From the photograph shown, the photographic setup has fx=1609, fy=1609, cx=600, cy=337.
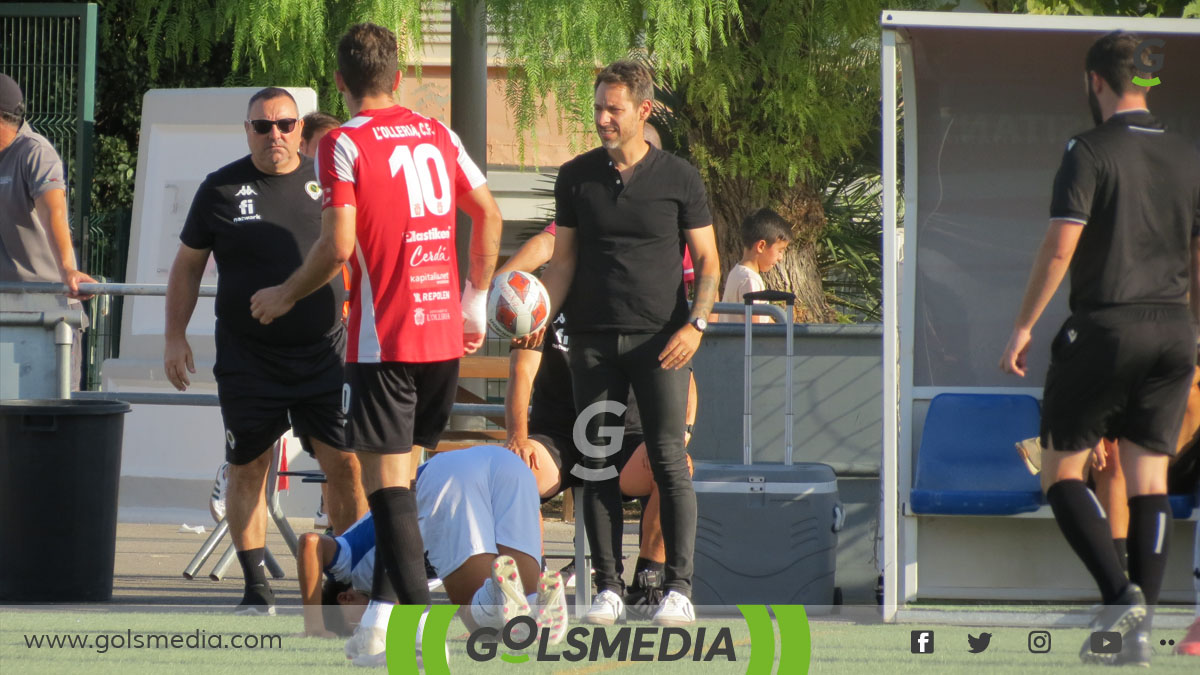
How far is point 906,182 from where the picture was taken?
7.11m

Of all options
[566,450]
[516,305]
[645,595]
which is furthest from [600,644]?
[516,305]

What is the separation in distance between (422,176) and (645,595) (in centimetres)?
203

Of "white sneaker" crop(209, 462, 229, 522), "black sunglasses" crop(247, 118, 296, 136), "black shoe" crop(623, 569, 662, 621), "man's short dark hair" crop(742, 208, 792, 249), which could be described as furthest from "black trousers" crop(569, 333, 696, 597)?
"man's short dark hair" crop(742, 208, 792, 249)

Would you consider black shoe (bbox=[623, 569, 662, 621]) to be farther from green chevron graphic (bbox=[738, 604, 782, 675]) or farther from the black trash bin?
the black trash bin

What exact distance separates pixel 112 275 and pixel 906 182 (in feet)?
22.8

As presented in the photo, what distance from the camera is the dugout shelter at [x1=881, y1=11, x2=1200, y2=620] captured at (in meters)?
6.44

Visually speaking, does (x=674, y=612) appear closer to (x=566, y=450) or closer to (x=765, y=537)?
(x=566, y=450)

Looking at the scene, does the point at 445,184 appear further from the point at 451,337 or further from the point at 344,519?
the point at 344,519

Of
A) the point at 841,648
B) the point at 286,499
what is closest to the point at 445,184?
the point at 841,648

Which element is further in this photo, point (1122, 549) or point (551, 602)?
point (1122, 549)

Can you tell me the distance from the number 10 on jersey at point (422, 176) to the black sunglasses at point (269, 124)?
1422 millimetres

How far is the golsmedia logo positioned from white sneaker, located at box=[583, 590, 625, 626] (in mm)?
48

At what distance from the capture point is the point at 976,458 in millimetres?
6488

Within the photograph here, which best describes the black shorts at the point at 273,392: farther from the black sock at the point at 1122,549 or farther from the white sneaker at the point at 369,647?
the black sock at the point at 1122,549
